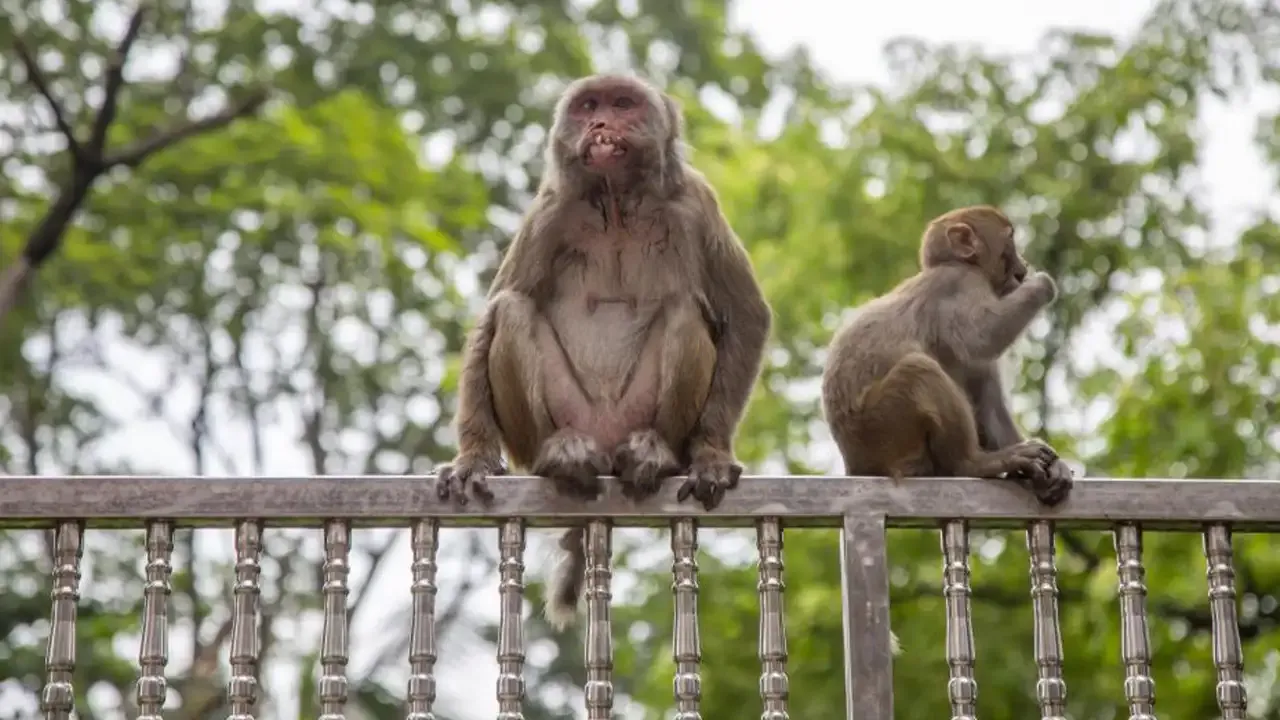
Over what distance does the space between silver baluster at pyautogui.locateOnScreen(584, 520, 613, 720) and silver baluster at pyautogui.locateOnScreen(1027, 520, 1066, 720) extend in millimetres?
1363

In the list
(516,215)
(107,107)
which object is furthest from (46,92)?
(516,215)

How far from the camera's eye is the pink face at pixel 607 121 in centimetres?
658

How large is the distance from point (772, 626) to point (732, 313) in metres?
1.50

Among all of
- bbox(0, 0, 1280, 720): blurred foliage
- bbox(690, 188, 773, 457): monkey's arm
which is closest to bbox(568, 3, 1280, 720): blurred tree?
bbox(0, 0, 1280, 720): blurred foliage

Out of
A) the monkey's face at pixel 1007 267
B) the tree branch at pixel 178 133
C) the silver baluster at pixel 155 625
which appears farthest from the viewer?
the tree branch at pixel 178 133

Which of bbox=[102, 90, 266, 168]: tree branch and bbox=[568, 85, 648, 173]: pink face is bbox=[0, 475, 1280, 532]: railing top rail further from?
bbox=[102, 90, 266, 168]: tree branch

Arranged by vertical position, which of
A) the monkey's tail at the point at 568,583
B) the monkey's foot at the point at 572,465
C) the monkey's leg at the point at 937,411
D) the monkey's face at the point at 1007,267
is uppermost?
the monkey's face at the point at 1007,267

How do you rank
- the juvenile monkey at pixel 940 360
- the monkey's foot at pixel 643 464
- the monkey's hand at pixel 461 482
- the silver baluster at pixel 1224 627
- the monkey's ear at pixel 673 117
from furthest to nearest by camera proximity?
1. the monkey's ear at pixel 673 117
2. the juvenile monkey at pixel 940 360
3. the monkey's foot at pixel 643 464
4. the monkey's hand at pixel 461 482
5. the silver baluster at pixel 1224 627

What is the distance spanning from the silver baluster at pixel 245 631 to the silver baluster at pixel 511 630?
77 centimetres

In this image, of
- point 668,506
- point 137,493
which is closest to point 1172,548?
point 668,506

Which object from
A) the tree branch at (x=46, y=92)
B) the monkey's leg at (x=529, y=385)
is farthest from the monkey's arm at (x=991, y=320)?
the tree branch at (x=46, y=92)

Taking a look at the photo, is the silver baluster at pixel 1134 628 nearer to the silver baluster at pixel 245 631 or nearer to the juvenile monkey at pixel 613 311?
the juvenile monkey at pixel 613 311

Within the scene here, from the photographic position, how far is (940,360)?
7.16 m

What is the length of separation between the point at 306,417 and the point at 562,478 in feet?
41.1
